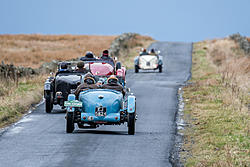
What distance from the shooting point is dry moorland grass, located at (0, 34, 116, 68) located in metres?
50.1

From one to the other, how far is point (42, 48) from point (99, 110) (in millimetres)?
51500

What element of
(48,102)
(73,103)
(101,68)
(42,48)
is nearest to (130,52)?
(42,48)

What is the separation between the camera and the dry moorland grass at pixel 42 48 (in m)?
50.1

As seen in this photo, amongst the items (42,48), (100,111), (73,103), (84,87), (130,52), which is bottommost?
(100,111)

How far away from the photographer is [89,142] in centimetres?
1330

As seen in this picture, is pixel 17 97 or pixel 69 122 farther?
pixel 17 97

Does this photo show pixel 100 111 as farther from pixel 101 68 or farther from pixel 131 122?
pixel 101 68

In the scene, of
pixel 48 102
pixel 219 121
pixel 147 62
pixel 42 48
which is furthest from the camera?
pixel 42 48

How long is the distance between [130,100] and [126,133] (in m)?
1.07

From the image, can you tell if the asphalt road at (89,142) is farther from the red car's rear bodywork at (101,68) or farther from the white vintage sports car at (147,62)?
the white vintage sports car at (147,62)

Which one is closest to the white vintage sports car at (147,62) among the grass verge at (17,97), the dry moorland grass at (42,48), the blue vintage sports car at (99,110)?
the dry moorland grass at (42,48)

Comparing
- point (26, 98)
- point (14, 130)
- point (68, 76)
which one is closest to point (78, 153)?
point (14, 130)

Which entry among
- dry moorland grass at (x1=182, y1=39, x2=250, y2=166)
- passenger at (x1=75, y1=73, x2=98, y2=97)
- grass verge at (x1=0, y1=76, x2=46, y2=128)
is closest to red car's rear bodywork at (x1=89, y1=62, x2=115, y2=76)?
grass verge at (x1=0, y1=76, x2=46, y2=128)

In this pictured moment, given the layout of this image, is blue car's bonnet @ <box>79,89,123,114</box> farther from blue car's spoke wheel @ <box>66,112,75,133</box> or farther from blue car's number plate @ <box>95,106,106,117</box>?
blue car's spoke wheel @ <box>66,112,75,133</box>
